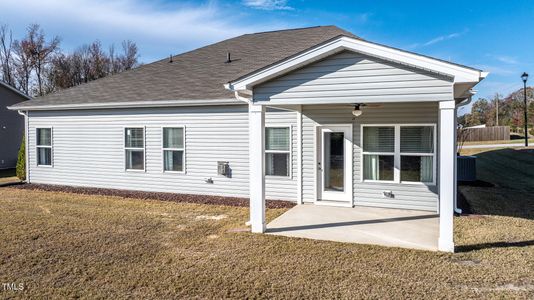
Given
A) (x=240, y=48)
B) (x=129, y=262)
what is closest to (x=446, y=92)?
(x=129, y=262)

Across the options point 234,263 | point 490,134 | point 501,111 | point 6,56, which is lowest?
point 234,263

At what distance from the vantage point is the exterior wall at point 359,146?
8172mm

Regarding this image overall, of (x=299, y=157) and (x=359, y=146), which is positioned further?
(x=299, y=157)

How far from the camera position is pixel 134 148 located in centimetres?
1122

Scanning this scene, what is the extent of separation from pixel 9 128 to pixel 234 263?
19652 mm

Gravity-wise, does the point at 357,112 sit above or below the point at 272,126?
above

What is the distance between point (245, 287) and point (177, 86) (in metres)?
8.36

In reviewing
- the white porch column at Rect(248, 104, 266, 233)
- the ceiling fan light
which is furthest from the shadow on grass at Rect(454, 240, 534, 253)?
the ceiling fan light

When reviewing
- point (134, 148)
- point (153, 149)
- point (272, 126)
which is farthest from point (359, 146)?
point (134, 148)

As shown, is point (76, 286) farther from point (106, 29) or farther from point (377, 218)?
point (106, 29)

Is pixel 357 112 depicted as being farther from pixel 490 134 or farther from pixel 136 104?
pixel 490 134

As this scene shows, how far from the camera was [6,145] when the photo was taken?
18.7 metres

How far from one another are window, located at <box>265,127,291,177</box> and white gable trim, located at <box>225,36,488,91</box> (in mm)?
2969

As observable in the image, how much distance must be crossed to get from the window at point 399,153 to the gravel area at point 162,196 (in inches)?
92.3
